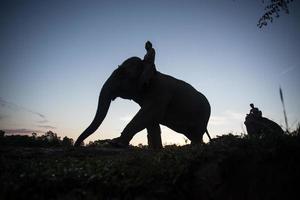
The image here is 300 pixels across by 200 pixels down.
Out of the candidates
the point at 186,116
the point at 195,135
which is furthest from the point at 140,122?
the point at 195,135

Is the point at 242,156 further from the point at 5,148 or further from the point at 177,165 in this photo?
the point at 5,148

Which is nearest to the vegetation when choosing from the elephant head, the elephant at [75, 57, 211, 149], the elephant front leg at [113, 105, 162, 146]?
the elephant front leg at [113, 105, 162, 146]

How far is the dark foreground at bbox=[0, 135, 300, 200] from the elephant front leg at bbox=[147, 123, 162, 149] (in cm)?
528

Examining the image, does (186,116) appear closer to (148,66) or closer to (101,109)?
(148,66)

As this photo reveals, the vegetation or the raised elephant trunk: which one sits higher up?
the raised elephant trunk

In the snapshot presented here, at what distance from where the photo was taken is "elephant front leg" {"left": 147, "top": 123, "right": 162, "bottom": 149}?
12.0m

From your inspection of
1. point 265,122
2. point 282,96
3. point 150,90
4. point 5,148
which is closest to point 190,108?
point 150,90

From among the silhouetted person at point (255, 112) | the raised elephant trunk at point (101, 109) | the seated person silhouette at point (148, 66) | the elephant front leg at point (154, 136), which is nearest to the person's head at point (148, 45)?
the seated person silhouette at point (148, 66)

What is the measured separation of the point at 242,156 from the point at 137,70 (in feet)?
21.9

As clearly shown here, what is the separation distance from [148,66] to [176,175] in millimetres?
6707

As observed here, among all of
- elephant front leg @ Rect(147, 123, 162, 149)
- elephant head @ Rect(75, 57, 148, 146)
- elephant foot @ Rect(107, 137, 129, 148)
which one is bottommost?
elephant foot @ Rect(107, 137, 129, 148)

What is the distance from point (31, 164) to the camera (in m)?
6.27

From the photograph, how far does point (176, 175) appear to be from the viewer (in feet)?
17.7

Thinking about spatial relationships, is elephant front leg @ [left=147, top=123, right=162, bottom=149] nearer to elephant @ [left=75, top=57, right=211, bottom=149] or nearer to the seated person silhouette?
elephant @ [left=75, top=57, right=211, bottom=149]
